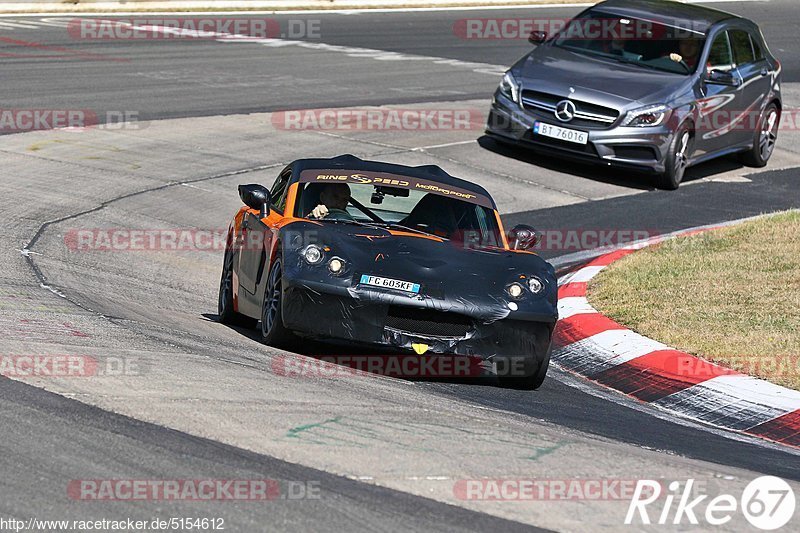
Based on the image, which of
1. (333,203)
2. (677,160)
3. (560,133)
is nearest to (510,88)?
(560,133)

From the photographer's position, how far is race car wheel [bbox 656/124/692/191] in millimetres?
16297

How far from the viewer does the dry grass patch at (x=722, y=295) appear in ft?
29.6

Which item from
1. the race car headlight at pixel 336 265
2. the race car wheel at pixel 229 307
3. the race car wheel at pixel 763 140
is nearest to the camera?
the race car headlight at pixel 336 265

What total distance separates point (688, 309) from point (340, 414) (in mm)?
4632

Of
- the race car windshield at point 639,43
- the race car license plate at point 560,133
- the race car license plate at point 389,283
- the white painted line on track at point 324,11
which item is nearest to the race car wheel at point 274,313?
the race car license plate at point 389,283

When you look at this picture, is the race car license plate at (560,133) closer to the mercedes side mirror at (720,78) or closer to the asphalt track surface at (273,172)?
the asphalt track surface at (273,172)

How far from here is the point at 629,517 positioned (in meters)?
5.26

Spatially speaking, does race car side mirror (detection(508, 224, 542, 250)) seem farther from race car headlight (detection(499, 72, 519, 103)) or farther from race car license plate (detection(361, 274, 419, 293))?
race car headlight (detection(499, 72, 519, 103))

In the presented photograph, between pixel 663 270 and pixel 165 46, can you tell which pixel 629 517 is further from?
pixel 165 46

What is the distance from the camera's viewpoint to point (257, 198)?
939 cm

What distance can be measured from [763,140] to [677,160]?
2.48 meters

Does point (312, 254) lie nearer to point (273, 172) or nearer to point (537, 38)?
point (273, 172)

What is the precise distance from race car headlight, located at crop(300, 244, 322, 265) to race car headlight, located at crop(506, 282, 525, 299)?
111cm

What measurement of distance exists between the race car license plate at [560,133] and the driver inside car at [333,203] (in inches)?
280
